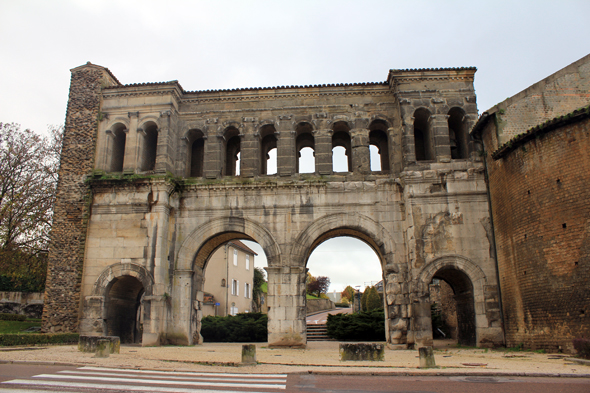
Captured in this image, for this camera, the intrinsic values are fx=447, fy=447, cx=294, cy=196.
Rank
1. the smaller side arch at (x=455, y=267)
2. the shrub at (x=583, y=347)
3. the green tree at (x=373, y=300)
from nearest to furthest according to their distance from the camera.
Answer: the shrub at (x=583, y=347), the smaller side arch at (x=455, y=267), the green tree at (x=373, y=300)

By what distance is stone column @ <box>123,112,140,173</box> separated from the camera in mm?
18297

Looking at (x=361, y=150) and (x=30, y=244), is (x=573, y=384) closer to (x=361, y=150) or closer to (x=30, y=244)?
(x=361, y=150)

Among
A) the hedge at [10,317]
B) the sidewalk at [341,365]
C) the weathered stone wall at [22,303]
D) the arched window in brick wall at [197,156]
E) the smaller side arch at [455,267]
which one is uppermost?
the arched window in brick wall at [197,156]

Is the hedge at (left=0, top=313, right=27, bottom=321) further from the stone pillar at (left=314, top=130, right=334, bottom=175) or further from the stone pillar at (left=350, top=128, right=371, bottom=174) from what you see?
the stone pillar at (left=350, top=128, right=371, bottom=174)

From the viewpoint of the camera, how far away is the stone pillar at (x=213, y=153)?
60.3ft

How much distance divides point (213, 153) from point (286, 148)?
3084 millimetres

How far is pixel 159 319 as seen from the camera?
53.7 feet

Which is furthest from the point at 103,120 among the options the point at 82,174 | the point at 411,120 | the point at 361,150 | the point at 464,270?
the point at 464,270

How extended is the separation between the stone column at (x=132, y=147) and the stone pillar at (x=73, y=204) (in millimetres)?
1451

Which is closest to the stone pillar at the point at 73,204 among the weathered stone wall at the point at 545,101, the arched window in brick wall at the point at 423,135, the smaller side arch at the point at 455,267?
the smaller side arch at the point at 455,267

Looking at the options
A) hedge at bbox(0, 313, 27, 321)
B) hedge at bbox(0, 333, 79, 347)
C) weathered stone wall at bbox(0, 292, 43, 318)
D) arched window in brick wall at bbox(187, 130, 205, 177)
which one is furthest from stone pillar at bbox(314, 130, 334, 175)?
weathered stone wall at bbox(0, 292, 43, 318)

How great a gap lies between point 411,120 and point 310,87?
4379 millimetres

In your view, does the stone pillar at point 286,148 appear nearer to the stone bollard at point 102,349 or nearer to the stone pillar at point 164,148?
the stone pillar at point 164,148

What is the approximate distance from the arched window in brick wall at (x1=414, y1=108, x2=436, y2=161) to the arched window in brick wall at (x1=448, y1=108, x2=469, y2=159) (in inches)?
43.9
